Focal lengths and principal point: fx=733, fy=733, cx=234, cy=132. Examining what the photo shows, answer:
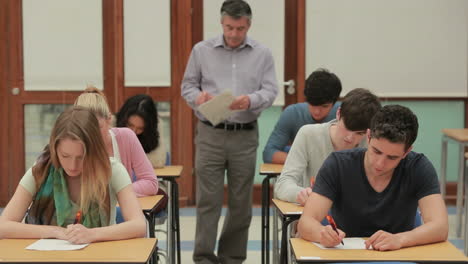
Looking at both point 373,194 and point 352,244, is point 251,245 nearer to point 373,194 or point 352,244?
point 373,194

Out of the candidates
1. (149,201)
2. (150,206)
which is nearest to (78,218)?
(150,206)

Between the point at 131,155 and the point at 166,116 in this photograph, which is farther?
the point at 166,116

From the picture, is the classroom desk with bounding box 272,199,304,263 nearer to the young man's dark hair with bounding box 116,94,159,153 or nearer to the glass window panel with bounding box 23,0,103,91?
the young man's dark hair with bounding box 116,94,159,153

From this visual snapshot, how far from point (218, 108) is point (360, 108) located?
1557mm

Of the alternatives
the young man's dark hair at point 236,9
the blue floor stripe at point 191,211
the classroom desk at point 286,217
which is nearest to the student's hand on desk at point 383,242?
the classroom desk at point 286,217

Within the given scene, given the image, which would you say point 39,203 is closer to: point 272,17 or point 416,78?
point 272,17

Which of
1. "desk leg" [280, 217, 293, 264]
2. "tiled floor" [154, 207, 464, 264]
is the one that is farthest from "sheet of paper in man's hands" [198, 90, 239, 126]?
"desk leg" [280, 217, 293, 264]

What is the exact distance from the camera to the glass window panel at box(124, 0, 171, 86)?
23.4 ft

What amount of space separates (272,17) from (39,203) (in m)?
4.44

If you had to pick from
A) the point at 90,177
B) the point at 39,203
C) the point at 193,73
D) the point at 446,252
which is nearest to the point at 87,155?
the point at 90,177

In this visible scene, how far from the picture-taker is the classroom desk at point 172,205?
15.7 ft

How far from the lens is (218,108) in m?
4.79

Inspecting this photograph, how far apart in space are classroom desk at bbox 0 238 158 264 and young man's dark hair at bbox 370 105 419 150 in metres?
0.98

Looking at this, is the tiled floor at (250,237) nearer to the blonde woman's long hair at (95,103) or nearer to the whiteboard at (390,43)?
the whiteboard at (390,43)
